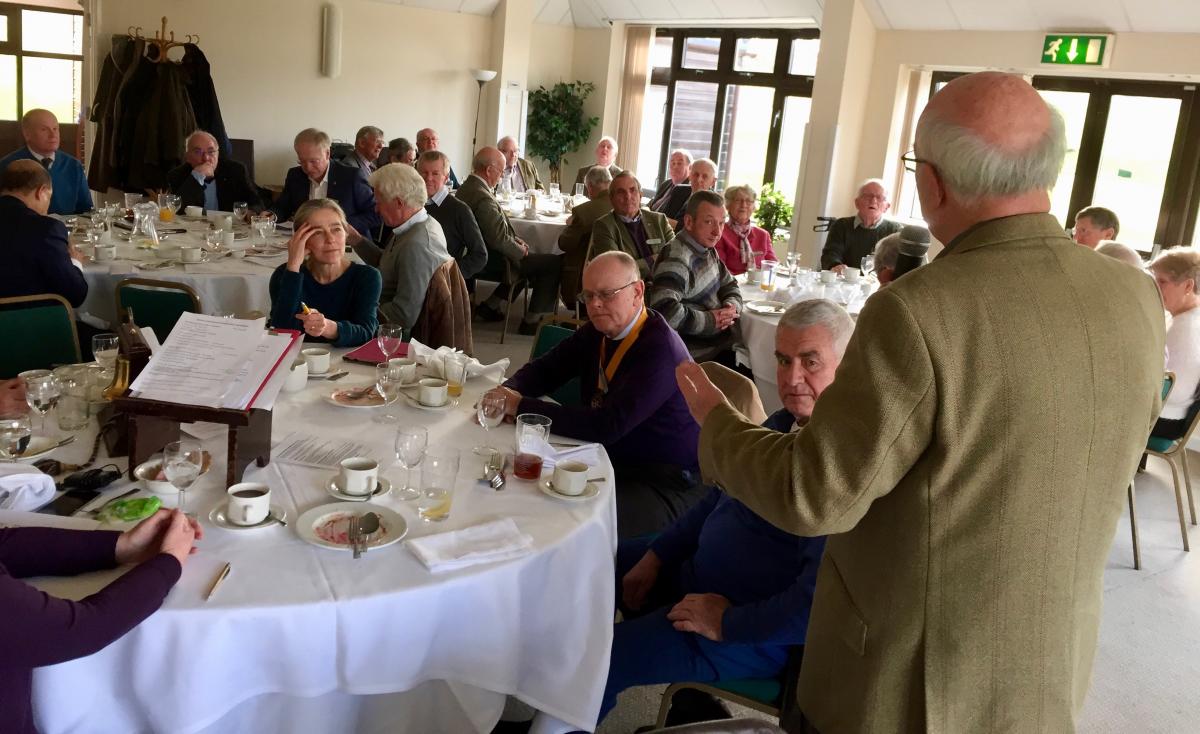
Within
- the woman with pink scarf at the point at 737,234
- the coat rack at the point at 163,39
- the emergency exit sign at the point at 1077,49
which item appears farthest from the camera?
the coat rack at the point at 163,39

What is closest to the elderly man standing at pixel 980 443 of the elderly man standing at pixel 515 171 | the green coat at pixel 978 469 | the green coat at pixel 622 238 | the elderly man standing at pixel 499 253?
the green coat at pixel 978 469

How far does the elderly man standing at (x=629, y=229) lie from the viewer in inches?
235

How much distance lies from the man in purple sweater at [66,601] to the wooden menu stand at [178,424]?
0.25 metres

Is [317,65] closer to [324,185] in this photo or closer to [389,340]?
[324,185]

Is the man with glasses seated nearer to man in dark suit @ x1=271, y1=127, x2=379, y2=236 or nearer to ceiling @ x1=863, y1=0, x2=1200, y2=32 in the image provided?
ceiling @ x1=863, y1=0, x2=1200, y2=32

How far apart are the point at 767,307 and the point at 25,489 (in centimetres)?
400

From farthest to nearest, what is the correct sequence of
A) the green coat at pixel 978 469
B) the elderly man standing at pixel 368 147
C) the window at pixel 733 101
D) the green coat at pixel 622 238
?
the window at pixel 733 101 < the elderly man standing at pixel 368 147 < the green coat at pixel 622 238 < the green coat at pixel 978 469

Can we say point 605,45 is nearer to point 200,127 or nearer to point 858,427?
point 200,127

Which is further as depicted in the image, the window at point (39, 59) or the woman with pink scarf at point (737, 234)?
the window at point (39, 59)

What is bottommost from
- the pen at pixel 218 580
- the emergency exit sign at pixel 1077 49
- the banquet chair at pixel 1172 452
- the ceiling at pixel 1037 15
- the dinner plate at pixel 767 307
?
the banquet chair at pixel 1172 452

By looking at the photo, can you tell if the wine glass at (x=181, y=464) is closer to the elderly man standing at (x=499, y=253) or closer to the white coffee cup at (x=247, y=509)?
the white coffee cup at (x=247, y=509)

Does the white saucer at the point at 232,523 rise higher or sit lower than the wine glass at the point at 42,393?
lower

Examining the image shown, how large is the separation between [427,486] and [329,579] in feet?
1.51

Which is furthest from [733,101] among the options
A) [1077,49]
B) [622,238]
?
[622,238]
